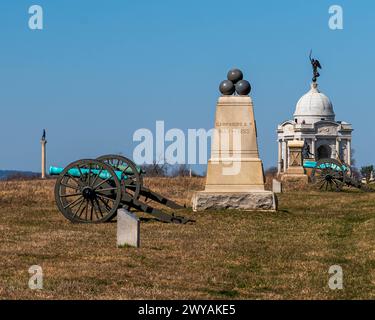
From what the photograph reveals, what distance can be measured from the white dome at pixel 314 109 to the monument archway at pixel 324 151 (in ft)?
11.8

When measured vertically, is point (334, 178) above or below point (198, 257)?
above

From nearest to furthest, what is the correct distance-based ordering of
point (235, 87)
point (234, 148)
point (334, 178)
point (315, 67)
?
point (234, 148) < point (235, 87) < point (334, 178) < point (315, 67)

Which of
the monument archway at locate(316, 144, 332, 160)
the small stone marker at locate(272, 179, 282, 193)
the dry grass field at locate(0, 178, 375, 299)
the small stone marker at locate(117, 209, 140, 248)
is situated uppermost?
the monument archway at locate(316, 144, 332, 160)

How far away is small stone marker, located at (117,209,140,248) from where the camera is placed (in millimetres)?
15203

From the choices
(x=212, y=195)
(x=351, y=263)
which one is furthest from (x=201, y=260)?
(x=212, y=195)

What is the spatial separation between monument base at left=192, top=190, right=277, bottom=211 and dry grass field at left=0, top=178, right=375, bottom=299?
0.65 metres

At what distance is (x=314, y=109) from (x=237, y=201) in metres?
86.8

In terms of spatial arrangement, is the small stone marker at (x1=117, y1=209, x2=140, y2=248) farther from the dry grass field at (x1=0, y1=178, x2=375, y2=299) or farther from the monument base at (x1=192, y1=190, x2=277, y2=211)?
the monument base at (x1=192, y1=190, x2=277, y2=211)

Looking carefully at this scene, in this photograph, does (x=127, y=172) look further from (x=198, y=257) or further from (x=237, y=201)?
(x=198, y=257)

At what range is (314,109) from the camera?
110 metres

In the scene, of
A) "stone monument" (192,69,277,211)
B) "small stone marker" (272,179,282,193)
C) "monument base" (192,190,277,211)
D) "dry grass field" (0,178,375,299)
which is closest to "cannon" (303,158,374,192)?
"small stone marker" (272,179,282,193)

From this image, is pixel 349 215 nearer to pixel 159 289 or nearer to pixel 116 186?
pixel 116 186

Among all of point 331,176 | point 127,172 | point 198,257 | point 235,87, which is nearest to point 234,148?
point 235,87

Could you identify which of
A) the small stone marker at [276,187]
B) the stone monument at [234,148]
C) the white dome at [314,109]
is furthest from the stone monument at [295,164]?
the white dome at [314,109]
